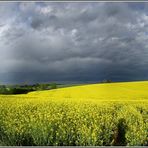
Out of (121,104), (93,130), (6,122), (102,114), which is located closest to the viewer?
(93,130)

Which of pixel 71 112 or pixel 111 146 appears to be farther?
pixel 71 112

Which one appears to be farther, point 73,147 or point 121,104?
point 121,104

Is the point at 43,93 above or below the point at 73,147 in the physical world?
above

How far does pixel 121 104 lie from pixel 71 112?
3.68 m

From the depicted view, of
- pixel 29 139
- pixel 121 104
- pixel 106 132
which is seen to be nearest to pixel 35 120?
pixel 29 139

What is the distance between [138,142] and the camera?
8.12 meters

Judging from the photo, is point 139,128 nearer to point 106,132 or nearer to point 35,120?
point 106,132

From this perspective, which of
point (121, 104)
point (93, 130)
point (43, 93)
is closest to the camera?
point (93, 130)

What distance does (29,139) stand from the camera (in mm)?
8484

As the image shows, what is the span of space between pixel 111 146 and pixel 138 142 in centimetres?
66

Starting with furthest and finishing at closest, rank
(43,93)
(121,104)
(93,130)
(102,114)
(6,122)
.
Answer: (43,93), (121,104), (102,114), (6,122), (93,130)

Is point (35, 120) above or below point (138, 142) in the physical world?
above

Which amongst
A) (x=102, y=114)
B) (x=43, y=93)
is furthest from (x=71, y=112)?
(x=43, y=93)

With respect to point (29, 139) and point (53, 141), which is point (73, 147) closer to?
point (53, 141)
